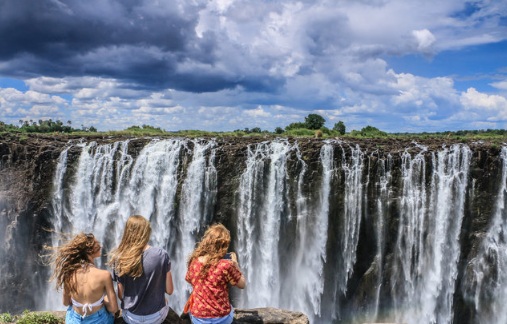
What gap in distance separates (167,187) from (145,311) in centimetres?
1451

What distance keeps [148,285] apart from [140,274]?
0.20 metres

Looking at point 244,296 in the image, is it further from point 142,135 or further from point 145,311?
point 145,311

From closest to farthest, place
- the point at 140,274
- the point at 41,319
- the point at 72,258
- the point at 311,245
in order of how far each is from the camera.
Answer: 1. the point at 72,258
2. the point at 140,274
3. the point at 41,319
4. the point at 311,245

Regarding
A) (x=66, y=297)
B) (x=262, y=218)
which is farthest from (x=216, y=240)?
(x=262, y=218)

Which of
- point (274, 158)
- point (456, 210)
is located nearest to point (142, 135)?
point (274, 158)

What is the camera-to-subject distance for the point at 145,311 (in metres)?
5.31

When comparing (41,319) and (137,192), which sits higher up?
(137,192)

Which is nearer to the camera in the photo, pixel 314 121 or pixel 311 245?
pixel 311 245

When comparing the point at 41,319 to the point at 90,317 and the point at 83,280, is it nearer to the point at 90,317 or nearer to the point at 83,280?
the point at 90,317

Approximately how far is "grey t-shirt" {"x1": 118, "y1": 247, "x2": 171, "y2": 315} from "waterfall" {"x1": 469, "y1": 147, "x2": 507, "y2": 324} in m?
16.4

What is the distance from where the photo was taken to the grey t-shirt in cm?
514

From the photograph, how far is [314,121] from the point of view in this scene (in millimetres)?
29281

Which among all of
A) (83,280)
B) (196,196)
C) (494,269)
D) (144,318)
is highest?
(83,280)

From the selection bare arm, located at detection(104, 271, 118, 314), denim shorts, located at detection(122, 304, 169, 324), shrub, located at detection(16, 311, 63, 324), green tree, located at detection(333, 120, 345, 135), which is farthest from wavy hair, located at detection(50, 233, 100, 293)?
green tree, located at detection(333, 120, 345, 135)
